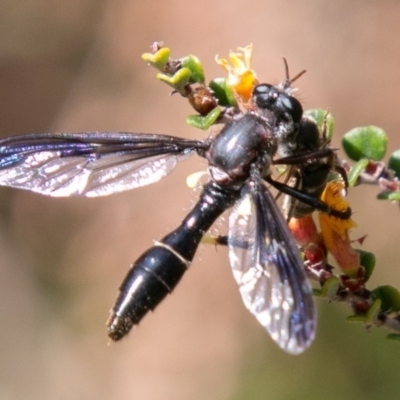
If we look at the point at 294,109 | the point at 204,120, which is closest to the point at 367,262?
the point at 294,109

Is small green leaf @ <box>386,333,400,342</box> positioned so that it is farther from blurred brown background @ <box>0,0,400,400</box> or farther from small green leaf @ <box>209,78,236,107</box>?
blurred brown background @ <box>0,0,400,400</box>

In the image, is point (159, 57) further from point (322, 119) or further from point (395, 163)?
point (395, 163)

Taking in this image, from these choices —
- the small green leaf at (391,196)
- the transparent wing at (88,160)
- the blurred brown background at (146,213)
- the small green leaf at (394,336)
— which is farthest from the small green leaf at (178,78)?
the blurred brown background at (146,213)

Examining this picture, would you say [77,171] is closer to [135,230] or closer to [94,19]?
[135,230]

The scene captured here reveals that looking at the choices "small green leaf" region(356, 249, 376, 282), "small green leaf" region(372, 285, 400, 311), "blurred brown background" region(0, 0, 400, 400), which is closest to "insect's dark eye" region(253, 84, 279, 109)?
"small green leaf" region(356, 249, 376, 282)

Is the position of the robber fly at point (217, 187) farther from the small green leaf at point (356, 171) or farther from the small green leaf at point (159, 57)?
the small green leaf at point (159, 57)
